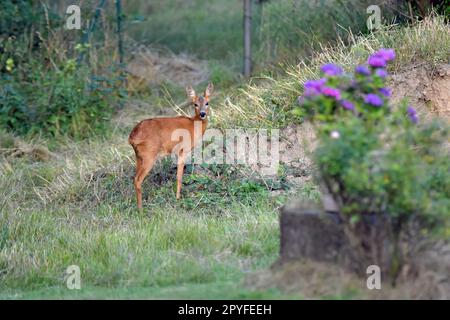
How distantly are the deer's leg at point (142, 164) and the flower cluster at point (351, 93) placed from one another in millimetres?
3857

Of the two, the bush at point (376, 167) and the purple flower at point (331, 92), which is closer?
the bush at point (376, 167)

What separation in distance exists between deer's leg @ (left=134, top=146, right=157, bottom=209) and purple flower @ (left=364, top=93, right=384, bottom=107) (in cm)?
432

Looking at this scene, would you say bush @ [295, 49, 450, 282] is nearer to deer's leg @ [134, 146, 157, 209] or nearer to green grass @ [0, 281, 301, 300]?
green grass @ [0, 281, 301, 300]

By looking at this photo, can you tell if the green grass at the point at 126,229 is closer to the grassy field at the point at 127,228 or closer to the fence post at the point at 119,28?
the grassy field at the point at 127,228

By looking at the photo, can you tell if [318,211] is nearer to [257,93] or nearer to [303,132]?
[303,132]

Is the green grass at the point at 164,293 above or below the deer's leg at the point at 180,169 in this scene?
below

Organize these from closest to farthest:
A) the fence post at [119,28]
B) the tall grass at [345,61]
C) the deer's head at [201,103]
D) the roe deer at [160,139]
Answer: the roe deer at [160,139], the deer's head at [201,103], the tall grass at [345,61], the fence post at [119,28]

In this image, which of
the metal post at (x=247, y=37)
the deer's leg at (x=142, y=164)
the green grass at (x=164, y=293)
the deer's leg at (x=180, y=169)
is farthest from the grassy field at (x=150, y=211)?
the metal post at (x=247, y=37)

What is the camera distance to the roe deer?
414 inches

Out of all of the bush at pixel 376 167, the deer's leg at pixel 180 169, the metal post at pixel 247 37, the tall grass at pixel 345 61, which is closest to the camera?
the bush at pixel 376 167

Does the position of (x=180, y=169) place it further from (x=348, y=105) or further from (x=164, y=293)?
(x=348, y=105)

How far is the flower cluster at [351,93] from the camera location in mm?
6742

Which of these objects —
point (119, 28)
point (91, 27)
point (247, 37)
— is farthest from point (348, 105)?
point (119, 28)
